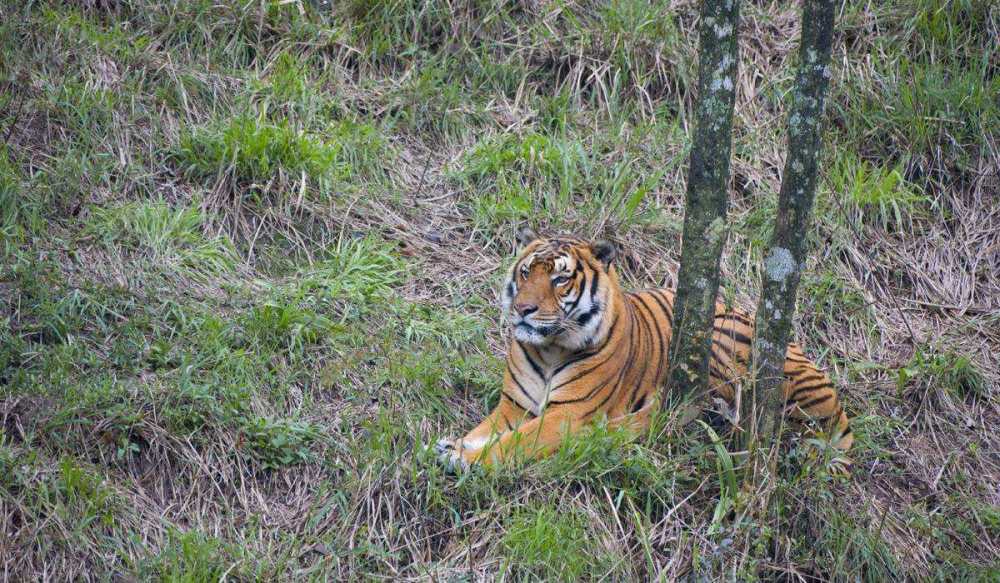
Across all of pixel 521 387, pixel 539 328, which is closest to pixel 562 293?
pixel 539 328

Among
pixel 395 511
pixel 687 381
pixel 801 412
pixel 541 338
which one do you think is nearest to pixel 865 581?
pixel 801 412

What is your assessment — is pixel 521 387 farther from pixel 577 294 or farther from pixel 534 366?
pixel 577 294

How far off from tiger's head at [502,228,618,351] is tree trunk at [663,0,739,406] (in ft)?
1.38

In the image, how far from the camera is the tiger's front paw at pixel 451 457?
4.97m

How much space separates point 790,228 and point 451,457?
1.84 meters

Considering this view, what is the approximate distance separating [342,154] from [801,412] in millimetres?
3467

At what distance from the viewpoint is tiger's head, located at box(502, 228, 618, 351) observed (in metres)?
5.25

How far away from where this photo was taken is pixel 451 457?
4996mm

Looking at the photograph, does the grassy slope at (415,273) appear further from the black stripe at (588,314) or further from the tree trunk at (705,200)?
the black stripe at (588,314)

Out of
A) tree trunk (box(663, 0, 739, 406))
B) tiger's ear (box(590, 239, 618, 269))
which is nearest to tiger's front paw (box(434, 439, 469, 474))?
tree trunk (box(663, 0, 739, 406))

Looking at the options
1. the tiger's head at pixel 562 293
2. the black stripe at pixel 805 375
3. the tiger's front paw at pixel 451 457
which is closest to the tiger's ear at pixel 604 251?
the tiger's head at pixel 562 293

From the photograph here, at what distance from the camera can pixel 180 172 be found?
688 cm

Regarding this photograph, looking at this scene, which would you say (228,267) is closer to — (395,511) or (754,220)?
(395,511)

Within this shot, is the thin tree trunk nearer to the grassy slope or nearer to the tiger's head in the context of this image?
the grassy slope
